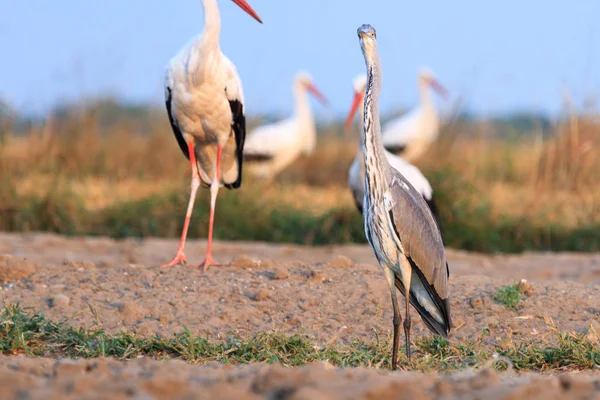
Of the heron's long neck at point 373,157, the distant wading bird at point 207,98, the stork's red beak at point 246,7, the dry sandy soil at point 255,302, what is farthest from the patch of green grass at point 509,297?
the stork's red beak at point 246,7

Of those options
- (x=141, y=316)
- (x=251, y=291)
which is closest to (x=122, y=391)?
(x=141, y=316)

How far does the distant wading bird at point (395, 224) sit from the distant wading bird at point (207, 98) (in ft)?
7.29

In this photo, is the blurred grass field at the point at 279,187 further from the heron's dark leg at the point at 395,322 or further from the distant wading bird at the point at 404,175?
the heron's dark leg at the point at 395,322

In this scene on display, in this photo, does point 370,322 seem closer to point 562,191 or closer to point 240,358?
point 240,358

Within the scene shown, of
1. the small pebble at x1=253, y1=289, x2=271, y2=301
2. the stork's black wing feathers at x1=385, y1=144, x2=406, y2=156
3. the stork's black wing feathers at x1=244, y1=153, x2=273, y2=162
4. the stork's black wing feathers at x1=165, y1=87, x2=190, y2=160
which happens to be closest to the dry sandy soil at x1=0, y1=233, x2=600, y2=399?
the small pebble at x1=253, y1=289, x2=271, y2=301

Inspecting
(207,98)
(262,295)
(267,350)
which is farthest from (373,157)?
(207,98)

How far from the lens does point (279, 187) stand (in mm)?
11672

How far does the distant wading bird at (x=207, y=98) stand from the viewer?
21.6ft

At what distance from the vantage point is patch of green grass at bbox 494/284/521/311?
17.4 ft

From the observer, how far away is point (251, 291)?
215 inches

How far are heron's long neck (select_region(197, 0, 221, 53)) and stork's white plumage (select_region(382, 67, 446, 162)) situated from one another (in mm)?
5658

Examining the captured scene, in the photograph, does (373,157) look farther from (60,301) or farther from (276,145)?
(276,145)

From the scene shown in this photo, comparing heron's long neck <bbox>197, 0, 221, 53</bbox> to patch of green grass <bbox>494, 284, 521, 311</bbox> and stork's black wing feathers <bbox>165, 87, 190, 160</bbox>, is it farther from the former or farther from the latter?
patch of green grass <bbox>494, 284, 521, 311</bbox>

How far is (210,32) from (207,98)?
0.48 metres
